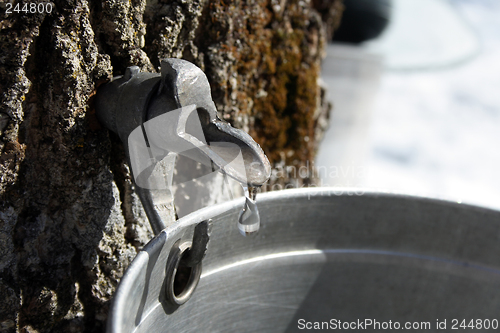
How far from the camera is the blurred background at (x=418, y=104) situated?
2.75 m

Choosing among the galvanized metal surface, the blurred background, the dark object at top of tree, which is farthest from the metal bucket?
the dark object at top of tree

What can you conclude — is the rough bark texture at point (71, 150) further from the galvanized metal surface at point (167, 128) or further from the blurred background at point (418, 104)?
the blurred background at point (418, 104)

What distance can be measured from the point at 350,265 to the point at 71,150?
0.77 m

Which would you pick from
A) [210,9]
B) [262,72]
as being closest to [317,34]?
[262,72]

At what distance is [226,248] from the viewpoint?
1068 millimetres

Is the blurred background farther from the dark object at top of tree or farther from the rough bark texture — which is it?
the rough bark texture

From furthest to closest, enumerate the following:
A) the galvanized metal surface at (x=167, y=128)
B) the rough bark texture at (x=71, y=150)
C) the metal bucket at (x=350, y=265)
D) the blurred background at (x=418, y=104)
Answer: the blurred background at (x=418, y=104), the metal bucket at (x=350, y=265), the rough bark texture at (x=71, y=150), the galvanized metal surface at (x=167, y=128)

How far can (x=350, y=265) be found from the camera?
1252 millimetres

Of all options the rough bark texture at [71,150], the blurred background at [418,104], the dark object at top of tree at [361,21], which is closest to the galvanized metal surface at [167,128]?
the rough bark texture at [71,150]

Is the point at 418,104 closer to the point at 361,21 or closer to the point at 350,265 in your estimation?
the point at 361,21

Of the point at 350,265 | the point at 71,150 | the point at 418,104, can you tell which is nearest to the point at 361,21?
the point at 350,265

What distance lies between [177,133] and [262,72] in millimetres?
882

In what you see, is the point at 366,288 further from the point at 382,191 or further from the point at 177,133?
the point at 177,133

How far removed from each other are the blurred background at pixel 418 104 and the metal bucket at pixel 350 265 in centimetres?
8
